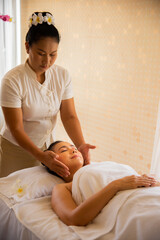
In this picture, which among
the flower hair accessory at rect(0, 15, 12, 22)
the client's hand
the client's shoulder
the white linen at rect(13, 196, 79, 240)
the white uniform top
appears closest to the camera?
the white linen at rect(13, 196, 79, 240)

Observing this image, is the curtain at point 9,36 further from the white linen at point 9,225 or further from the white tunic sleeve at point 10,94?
the white linen at point 9,225

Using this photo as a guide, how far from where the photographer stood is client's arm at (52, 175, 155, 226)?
1393 mm

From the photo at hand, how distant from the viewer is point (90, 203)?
1390 mm

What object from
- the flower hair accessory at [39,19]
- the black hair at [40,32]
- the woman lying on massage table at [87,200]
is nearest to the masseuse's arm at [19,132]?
the woman lying on massage table at [87,200]

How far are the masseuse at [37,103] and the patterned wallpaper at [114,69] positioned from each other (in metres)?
0.74

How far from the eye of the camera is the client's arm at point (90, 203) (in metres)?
1.39

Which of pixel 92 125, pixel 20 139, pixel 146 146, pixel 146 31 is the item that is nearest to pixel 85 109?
pixel 92 125

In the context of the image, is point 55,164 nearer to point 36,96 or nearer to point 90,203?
point 90,203

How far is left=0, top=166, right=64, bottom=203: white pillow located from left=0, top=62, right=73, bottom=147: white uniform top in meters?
0.31

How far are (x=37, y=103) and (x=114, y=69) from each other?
111 cm

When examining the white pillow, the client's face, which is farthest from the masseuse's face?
the white pillow

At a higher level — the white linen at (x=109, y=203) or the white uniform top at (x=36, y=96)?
the white uniform top at (x=36, y=96)

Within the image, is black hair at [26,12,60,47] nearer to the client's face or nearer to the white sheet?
the client's face

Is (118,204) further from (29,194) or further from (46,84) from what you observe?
(46,84)
